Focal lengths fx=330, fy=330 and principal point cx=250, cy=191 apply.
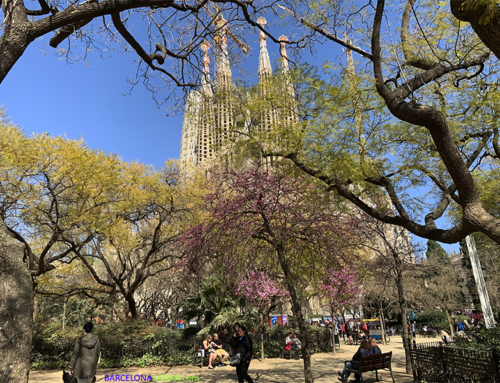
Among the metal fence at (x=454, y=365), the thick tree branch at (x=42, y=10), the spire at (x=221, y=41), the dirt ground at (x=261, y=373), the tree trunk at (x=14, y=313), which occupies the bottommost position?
the dirt ground at (x=261, y=373)

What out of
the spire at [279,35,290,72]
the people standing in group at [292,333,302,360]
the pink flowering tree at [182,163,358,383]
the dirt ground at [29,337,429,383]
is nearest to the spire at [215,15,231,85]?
the spire at [279,35,290,72]

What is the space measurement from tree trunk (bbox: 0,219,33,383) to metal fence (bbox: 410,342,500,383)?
6423 mm

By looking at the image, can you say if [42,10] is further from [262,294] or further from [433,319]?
[433,319]

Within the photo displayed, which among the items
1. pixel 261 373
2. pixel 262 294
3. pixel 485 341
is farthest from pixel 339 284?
pixel 485 341

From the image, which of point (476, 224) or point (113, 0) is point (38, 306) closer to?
point (113, 0)

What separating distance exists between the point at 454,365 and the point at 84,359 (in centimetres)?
679

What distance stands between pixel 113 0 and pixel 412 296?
33.5 metres

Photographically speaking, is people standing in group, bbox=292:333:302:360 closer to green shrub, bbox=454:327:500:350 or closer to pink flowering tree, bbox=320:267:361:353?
pink flowering tree, bbox=320:267:361:353

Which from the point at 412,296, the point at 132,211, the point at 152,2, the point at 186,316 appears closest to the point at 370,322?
the point at 412,296

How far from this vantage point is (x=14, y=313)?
326 cm

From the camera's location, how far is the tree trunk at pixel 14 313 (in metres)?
3.15

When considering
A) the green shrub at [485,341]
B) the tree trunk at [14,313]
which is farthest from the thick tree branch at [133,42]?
the green shrub at [485,341]

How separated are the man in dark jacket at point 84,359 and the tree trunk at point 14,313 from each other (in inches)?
105

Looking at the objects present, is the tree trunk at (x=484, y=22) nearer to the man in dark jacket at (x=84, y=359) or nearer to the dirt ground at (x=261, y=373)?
the man in dark jacket at (x=84, y=359)
